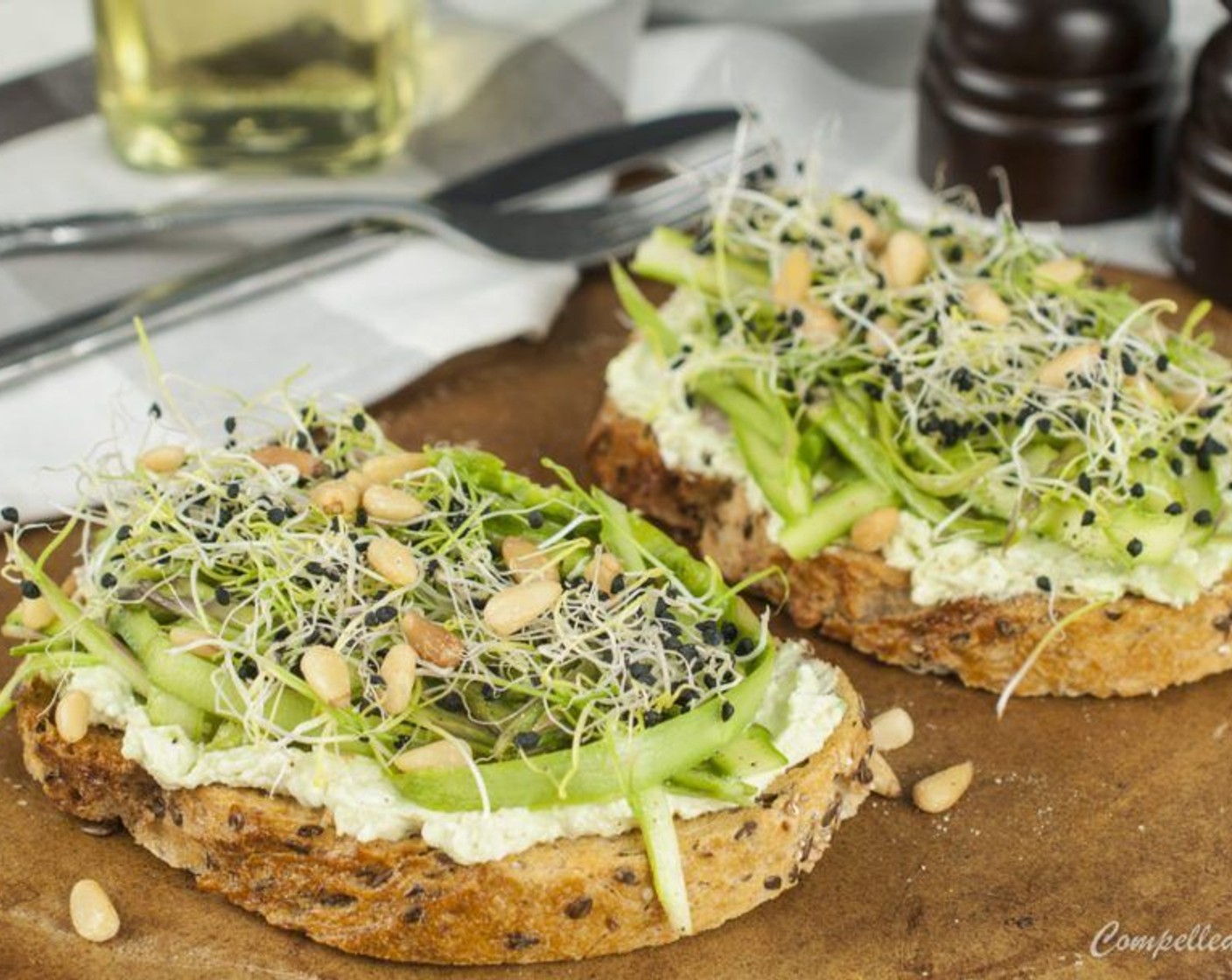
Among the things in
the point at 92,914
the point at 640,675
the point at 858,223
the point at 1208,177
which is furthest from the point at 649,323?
the point at 92,914

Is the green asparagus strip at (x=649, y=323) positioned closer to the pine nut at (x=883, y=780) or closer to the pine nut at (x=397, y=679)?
the pine nut at (x=883, y=780)

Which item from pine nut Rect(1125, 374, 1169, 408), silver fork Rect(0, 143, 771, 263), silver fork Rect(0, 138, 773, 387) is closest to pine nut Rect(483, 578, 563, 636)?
pine nut Rect(1125, 374, 1169, 408)

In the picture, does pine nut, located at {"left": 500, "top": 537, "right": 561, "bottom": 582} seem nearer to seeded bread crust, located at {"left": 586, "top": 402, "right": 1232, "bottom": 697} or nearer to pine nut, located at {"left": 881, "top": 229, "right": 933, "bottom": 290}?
seeded bread crust, located at {"left": 586, "top": 402, "right": 1232, "bottom": 697}

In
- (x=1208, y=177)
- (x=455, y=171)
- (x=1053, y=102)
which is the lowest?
(x=455, y=171)

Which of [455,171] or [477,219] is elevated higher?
[477,219]

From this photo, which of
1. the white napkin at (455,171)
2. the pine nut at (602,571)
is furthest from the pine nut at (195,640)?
the white napkin at (455,171)

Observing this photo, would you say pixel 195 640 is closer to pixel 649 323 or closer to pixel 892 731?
pixel 892 731

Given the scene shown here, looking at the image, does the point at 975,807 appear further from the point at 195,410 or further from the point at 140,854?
the point at 195,410
